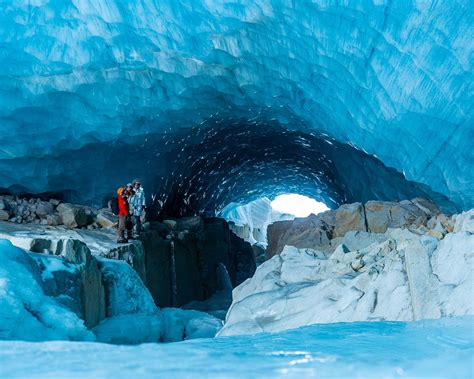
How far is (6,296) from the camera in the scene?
11.9 ft

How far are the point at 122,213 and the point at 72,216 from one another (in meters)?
1.72

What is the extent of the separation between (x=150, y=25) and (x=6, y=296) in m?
4.96

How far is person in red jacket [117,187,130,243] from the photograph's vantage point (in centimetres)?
820

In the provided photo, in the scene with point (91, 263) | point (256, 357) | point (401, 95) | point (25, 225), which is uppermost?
point (401, 95)

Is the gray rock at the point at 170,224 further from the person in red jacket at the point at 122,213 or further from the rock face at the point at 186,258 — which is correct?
the person in red jacket at the point at 122,213

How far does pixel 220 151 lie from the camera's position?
47.6ft

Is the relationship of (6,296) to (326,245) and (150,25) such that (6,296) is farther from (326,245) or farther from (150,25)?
(326,245)

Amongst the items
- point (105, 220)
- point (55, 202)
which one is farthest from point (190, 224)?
point (55, 202)

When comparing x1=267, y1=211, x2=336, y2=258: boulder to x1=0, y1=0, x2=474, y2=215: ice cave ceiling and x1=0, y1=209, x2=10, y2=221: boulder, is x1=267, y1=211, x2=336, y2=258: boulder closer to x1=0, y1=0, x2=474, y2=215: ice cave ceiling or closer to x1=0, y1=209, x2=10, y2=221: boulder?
x1=0, y1=0, x2=474, y2=215: ice cave ceiling

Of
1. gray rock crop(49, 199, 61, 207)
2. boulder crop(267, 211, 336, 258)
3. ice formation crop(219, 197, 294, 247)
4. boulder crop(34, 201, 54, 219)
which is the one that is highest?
ice formation crop(219, 197, 294, 247)

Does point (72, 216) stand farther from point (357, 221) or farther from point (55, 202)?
point (357, 221)

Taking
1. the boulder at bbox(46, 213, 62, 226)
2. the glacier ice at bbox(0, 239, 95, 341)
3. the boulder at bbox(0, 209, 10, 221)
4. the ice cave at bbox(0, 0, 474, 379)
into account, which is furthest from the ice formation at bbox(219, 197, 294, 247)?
the glacier ice at bbox(0, 239, 95, 341)

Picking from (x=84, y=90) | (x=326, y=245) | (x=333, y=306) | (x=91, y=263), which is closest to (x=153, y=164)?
(x=84, y=90)

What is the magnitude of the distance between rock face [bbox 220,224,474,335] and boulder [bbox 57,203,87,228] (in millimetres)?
4899
